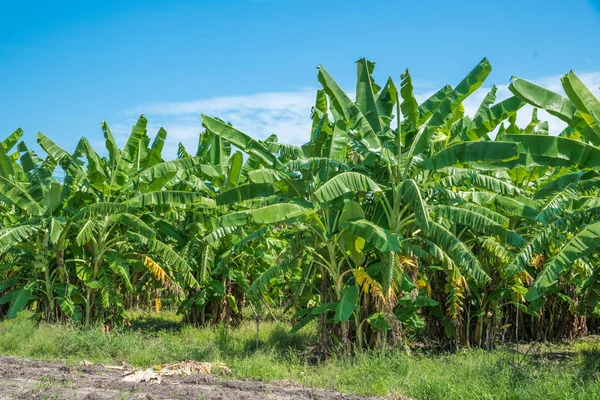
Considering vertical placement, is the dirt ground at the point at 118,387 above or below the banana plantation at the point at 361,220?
below

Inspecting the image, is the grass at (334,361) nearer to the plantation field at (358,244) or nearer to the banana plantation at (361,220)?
the plantation field at (358,244)

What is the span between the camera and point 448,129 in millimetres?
12172

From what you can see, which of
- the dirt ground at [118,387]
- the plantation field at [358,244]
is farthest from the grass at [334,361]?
the dirt ground at [118,387]

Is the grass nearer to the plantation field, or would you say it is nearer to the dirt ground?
the plantation field

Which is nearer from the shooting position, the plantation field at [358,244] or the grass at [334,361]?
the grass at [334,361]

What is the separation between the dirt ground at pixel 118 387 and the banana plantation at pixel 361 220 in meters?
2.07

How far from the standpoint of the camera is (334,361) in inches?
430

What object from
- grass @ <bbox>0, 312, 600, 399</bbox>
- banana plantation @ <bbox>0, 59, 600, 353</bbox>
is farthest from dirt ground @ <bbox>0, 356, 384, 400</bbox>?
banana plantation @ <bbox>0, 59, 600, 353</bbox>

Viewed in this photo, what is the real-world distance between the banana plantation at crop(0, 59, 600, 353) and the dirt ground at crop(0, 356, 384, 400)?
207cm

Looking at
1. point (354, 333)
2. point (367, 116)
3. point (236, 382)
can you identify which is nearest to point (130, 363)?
point (236, 382)

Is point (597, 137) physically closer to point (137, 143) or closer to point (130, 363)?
point (130, 363)

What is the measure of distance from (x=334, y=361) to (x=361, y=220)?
101 inches

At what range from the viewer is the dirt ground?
826cm

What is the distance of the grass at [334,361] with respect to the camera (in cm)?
834
